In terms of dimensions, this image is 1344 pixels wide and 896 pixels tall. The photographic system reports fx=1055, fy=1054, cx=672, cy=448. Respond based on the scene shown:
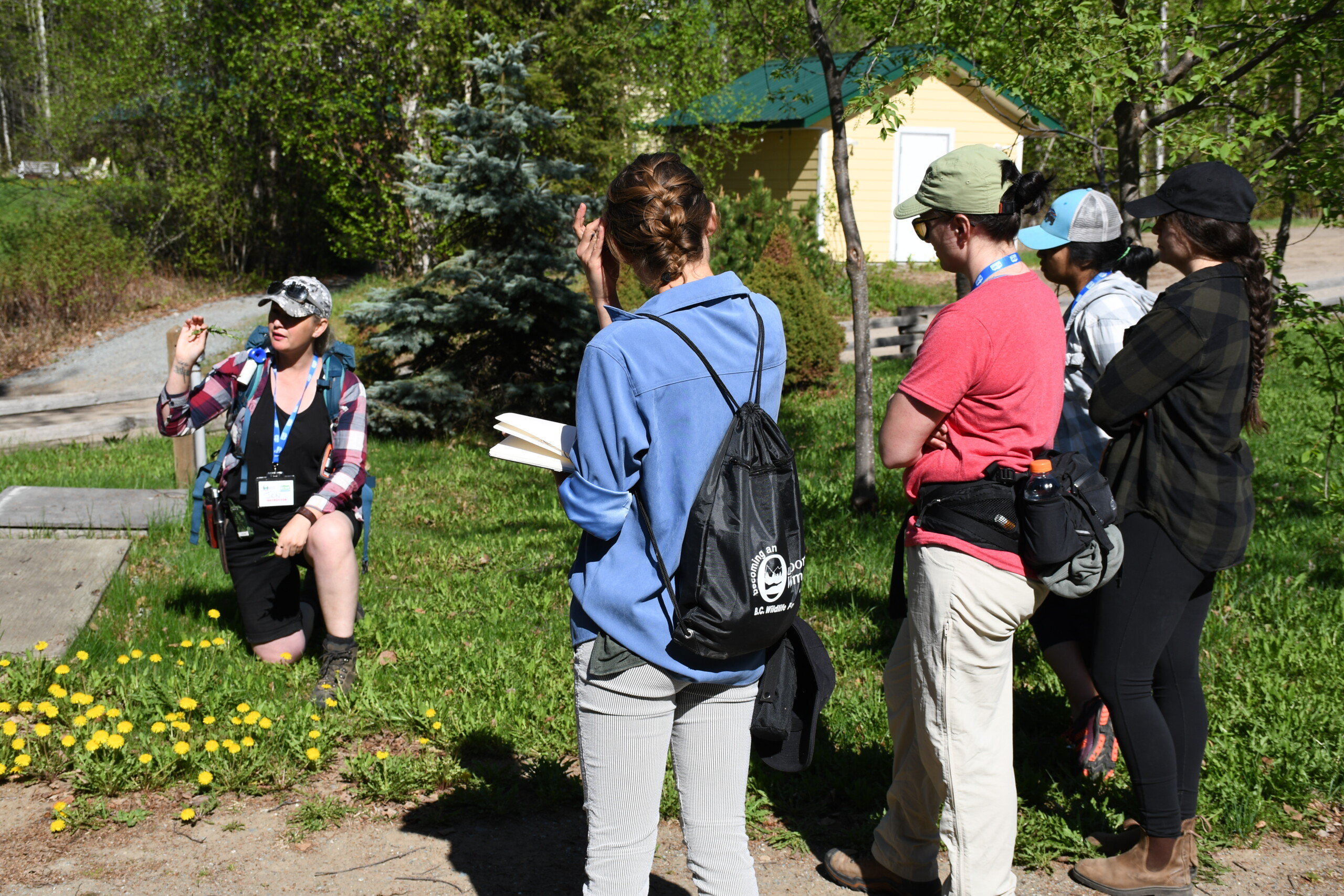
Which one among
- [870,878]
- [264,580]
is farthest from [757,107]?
[870,878]

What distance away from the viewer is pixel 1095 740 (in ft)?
12.2

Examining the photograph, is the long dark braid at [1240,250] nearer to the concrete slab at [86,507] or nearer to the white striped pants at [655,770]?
the white striped pants at [655,770]

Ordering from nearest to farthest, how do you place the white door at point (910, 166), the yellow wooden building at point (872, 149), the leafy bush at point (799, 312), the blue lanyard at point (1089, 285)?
the blue lanyard at point (1089, 285), the leafy bush at point (799, 312), the yellow wooden building at point (872, 149), the white door at point (910, 166)

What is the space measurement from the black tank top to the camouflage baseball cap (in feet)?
1.24

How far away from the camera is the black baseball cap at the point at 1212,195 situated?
116 inches

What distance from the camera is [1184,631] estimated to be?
3.15 metres

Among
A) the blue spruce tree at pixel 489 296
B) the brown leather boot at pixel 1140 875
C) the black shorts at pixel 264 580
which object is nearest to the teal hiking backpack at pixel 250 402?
the black shorts at pixel 264 580

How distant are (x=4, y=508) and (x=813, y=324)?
27.6 feet

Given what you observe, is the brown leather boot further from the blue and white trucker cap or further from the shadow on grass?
the blue and white trucker cap

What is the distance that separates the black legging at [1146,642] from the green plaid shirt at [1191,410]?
0.06 meters

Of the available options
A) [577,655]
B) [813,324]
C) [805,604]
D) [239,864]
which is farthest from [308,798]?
[813,324]

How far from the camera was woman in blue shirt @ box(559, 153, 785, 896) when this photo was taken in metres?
2.13

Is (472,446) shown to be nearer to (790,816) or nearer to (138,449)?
(138,449)

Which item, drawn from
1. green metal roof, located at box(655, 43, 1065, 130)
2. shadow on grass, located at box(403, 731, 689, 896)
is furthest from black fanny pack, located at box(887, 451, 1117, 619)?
green metal roof, located at box(655, 43, 1065, 130)
